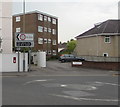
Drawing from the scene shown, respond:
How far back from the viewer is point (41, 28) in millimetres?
55375

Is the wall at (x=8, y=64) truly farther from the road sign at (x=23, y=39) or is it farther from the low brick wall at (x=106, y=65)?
the low brick wall at (x=106, y=65)

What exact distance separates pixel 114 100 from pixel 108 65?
774 inches

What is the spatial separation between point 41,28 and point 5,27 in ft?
86.4

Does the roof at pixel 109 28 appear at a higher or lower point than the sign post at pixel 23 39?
higher

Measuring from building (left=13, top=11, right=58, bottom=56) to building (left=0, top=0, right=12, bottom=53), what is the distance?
2232 centimetres

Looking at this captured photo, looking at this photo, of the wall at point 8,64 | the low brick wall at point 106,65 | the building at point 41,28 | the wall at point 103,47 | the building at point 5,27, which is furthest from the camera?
the building at point 41,28

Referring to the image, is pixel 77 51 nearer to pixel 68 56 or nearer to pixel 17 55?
pixel 68 56

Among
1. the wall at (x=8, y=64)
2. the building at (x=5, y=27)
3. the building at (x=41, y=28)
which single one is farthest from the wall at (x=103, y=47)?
the wall at (x=8, y=64)

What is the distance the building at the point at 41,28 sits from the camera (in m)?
54.0

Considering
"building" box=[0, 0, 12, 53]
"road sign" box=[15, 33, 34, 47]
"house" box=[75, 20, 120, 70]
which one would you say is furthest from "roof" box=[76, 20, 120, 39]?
"road sign" box=[15, 33, 34, 47]

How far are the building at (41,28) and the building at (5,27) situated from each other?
73.2 ft

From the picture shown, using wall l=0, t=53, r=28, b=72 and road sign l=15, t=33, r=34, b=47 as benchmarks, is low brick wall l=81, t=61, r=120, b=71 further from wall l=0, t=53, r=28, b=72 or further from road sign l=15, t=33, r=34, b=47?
wall l=0, t=53, r=28, b=72

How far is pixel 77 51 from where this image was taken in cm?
5200

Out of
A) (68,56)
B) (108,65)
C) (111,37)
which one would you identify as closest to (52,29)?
(68,56)
